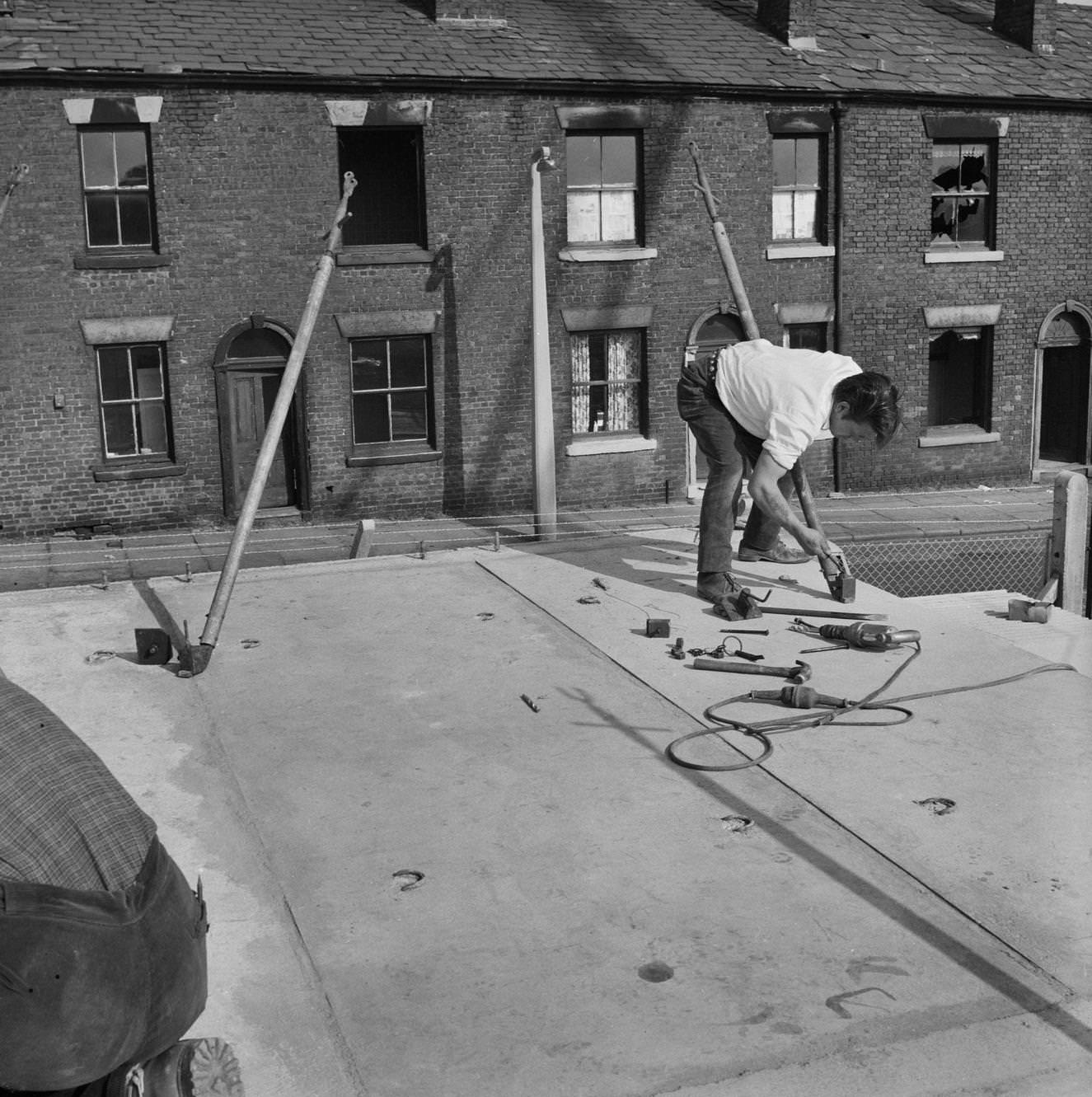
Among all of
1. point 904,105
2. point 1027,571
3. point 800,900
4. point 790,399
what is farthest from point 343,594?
point 904,105

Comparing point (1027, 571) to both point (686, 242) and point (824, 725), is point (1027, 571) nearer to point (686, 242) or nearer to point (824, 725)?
point (686, 242)

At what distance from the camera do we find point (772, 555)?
10852 millimetres

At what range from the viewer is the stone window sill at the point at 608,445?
19766 millimetres

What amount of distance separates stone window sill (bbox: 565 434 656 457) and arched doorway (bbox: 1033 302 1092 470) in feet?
22.8

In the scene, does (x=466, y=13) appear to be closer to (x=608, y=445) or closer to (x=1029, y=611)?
(x=608, y=445)

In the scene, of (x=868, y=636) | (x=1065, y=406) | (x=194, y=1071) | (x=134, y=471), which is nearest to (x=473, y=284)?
(x=134, y=471)

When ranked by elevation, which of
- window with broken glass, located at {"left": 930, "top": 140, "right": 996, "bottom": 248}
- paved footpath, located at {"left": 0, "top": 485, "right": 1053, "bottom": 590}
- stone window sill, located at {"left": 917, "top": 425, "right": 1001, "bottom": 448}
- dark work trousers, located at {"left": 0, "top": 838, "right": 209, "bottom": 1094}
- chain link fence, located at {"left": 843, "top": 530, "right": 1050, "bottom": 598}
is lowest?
chain link fence, located at {"left": 843, "top": 530, "right": 1050, "bottom": 598}

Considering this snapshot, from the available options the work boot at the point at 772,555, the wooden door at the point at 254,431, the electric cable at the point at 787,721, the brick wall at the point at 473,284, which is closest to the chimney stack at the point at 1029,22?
the brick wall at the point at 473,284

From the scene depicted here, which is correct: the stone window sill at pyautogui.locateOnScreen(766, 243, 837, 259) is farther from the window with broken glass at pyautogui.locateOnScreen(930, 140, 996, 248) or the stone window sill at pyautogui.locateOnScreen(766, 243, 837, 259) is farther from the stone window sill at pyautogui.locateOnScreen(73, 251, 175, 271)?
the stone window sill at pyautogui.locateOnScreen(73, 251, 175, 271)

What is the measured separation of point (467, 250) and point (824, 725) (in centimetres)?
1287

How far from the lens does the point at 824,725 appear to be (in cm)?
733

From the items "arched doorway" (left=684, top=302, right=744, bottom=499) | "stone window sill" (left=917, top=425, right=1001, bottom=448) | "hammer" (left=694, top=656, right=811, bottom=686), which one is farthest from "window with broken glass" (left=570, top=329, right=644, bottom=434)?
"hammer" (left=694, top=656, right=811, bottom=686)

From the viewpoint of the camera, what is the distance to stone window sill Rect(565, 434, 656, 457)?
1977 centimetres

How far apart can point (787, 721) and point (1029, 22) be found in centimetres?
1925
